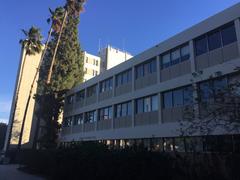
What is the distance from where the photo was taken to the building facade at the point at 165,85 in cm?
1819

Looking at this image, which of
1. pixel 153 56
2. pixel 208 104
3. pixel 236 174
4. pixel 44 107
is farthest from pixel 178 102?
pixel 44 107

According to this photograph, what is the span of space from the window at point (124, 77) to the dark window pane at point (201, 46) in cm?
864

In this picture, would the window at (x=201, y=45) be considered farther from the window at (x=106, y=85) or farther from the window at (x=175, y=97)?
the window at (x=106, y=85)

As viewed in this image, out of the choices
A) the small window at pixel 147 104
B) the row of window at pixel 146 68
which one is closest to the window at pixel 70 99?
the row of window at pixel 146 68

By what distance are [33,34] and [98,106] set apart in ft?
56.1

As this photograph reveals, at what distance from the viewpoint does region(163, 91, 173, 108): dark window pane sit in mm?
22234

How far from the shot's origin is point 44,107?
36969 millimetres

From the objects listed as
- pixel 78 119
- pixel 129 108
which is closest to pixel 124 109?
pixel 129 108

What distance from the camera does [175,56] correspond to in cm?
2275

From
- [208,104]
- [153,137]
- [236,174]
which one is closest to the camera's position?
[236,174]

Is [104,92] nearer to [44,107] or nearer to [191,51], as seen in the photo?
[44,107]

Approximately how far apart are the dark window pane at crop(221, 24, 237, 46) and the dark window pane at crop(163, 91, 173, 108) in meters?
5.81

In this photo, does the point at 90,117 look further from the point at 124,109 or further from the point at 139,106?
the point at 139,106

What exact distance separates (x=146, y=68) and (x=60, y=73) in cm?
1659
